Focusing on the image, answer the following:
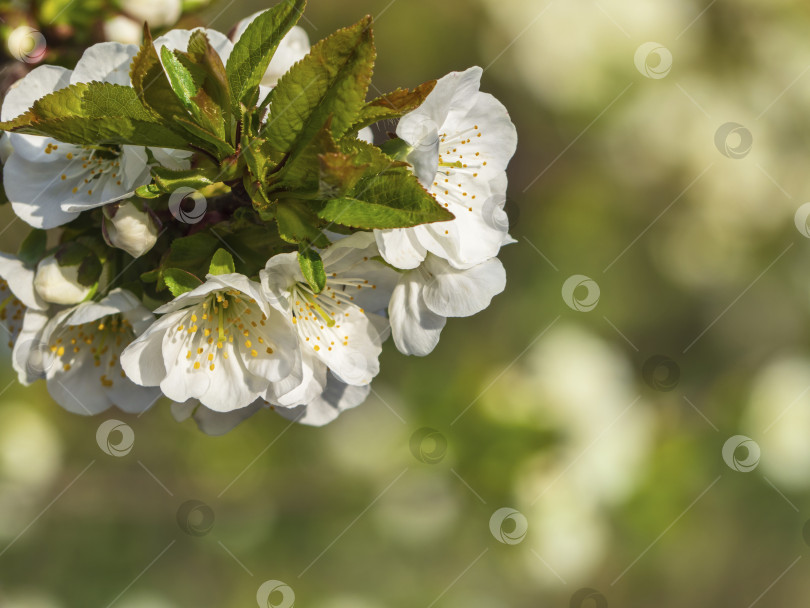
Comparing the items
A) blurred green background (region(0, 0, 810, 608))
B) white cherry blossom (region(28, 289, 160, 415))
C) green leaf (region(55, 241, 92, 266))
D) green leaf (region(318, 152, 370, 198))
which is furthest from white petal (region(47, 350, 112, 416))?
blurred green background (region(0, 0, 810, 608))

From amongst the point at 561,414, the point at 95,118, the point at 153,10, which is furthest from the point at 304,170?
the point at 561,414

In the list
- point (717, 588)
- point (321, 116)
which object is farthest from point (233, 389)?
point (717, 588)

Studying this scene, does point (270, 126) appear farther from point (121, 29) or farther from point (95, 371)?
point (121, 29)

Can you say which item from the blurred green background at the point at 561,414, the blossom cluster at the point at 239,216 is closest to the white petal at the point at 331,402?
the blossom cluster at the point at 239,216

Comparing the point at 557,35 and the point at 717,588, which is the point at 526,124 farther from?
the point at 717,588

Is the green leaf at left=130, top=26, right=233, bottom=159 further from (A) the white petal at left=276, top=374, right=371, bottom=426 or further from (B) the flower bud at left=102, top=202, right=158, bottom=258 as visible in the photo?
(A) the white petal at left=276, top=374, right=371, bottom=426

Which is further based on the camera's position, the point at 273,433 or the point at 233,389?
the point at 273,433

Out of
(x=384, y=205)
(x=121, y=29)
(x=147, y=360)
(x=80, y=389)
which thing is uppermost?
(x=384, y=205)
